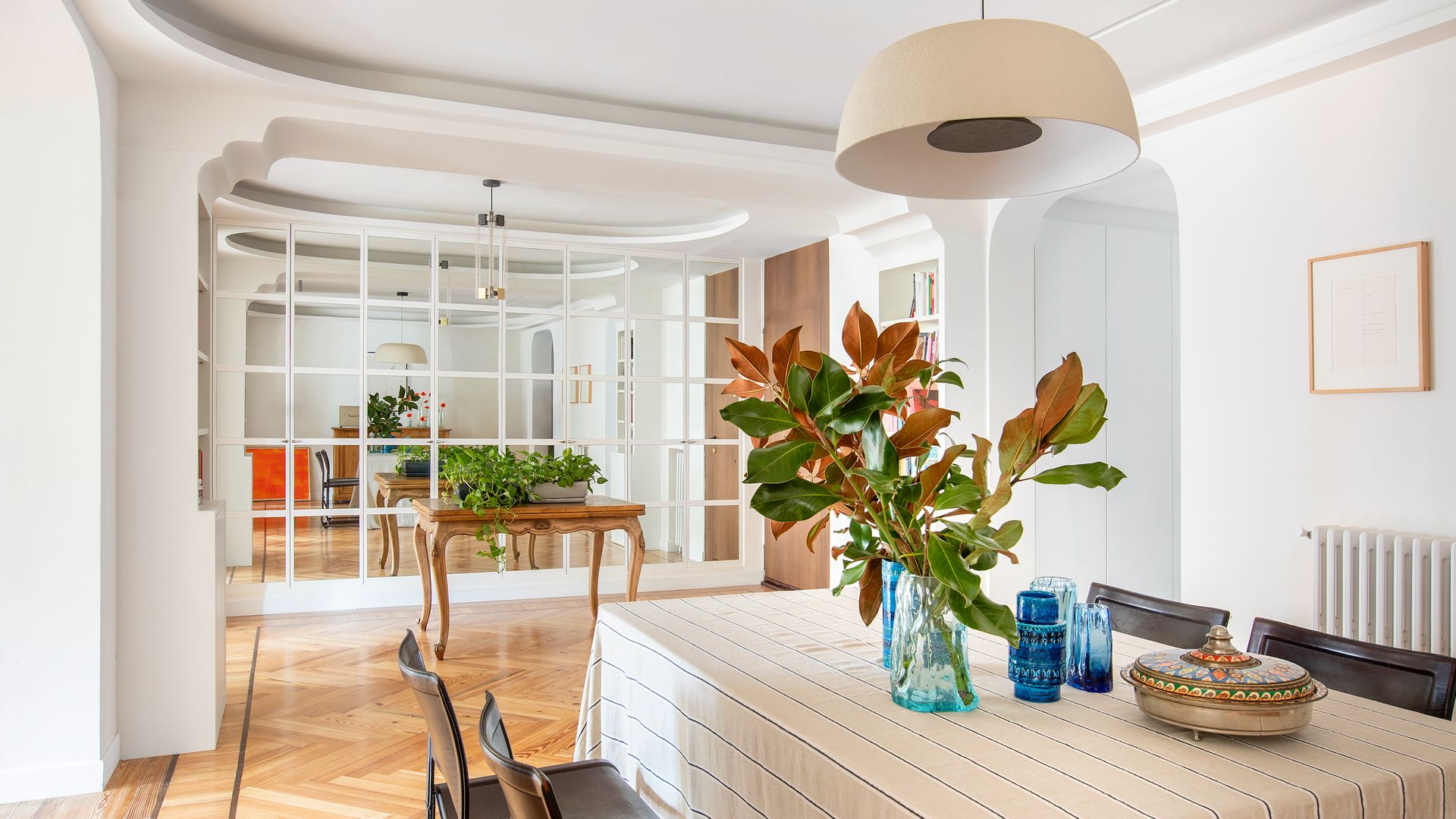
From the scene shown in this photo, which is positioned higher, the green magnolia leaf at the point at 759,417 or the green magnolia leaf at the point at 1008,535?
the green magnolia leaf at the point at 759,417

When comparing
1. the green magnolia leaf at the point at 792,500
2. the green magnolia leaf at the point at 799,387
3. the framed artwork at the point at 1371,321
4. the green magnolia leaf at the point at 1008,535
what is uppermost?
the framed artwork at the point at 1371,321

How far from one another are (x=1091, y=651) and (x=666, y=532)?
5316mm

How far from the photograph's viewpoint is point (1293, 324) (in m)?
3.30

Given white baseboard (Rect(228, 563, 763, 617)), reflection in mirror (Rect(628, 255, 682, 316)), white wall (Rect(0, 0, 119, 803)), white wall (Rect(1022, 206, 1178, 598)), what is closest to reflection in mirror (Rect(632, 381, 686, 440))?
reflection in mirror (Rect(628, 255, 682, 316))

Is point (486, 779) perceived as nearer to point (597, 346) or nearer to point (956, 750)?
point (956, 750)

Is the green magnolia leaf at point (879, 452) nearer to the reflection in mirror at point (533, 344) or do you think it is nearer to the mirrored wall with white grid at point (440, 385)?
the mirrored wall with white grid at point (440, 385)

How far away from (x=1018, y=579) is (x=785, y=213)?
2.41m

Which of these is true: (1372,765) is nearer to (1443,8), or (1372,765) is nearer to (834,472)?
(834,472)

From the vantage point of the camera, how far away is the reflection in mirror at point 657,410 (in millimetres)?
6719

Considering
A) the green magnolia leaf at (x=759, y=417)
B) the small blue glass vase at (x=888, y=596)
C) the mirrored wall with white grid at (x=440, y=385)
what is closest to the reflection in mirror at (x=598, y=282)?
the mirrored wall with white grid at (x=440, y=385)

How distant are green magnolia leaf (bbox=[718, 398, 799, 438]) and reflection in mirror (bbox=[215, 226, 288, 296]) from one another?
202 inches

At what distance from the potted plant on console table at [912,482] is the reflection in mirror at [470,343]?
193 inches

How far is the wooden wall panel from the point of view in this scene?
6.07 metres

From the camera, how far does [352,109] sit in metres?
3.53
